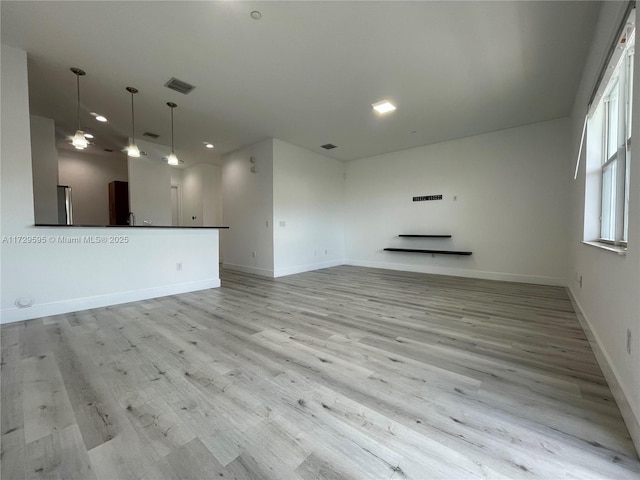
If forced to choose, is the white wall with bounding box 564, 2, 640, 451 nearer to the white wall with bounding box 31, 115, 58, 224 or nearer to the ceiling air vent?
the ceiling air vent

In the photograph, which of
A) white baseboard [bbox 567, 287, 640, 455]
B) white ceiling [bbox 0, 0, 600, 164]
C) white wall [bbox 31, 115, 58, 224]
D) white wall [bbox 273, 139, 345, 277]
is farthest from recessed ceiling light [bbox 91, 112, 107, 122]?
white baseboard [bbox 567, 287, 640, 455]

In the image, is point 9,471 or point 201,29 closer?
point 9,471

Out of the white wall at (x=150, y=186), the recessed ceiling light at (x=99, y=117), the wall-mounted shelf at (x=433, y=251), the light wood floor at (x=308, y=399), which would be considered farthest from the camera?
the white wall at (x=150, y=186)

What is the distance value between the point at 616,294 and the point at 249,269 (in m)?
5.52

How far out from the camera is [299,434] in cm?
122

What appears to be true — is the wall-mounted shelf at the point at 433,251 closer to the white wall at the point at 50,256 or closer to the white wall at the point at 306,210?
the white wall at the point at 306,210

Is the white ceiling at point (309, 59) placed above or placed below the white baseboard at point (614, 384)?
above

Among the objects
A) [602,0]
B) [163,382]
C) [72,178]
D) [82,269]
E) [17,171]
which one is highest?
[602,0]

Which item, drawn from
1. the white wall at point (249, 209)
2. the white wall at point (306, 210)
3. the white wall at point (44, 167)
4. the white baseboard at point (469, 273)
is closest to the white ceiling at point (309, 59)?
the white wall at point (44, 167)

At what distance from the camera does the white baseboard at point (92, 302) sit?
2771 millimetres

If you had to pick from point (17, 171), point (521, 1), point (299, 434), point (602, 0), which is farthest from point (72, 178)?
point (602, 0)

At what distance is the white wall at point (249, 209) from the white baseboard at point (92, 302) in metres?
1.50

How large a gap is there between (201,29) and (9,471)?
3256mm

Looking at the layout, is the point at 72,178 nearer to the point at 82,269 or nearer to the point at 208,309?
the point at 82,269
